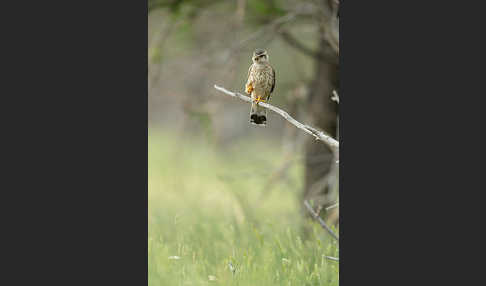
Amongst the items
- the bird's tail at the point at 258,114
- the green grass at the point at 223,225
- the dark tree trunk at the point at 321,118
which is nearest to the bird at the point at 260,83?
the bird's tail at the point at 258,114

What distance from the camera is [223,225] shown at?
3.95m

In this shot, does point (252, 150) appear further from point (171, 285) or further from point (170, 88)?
point (171, 285)

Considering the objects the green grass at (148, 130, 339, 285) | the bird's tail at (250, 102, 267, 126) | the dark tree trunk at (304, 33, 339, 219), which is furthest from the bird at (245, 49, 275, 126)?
the dark tree trunk at (304, 33, 339, 219)

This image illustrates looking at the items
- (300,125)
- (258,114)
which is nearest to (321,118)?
(258,114)

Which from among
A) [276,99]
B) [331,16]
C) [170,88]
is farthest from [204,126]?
[331,16]

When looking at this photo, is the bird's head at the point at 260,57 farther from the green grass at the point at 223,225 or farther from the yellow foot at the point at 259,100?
the green grass at the point at 223,225

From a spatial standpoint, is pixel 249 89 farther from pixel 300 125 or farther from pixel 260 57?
pixel 300 125

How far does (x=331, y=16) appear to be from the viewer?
13.4ft

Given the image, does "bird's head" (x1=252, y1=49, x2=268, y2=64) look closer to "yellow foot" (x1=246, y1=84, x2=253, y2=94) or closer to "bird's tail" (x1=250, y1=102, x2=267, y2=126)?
"yellow foot" (x1=246, y1=84, x2=253, y2=94)

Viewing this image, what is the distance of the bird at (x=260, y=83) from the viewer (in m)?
3.73

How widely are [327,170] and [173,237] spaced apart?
5.62 feet

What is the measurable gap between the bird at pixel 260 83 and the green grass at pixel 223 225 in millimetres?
788

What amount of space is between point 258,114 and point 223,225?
89 centimetres

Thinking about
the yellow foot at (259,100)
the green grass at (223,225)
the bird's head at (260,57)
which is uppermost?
the bird's head at (260,57)
